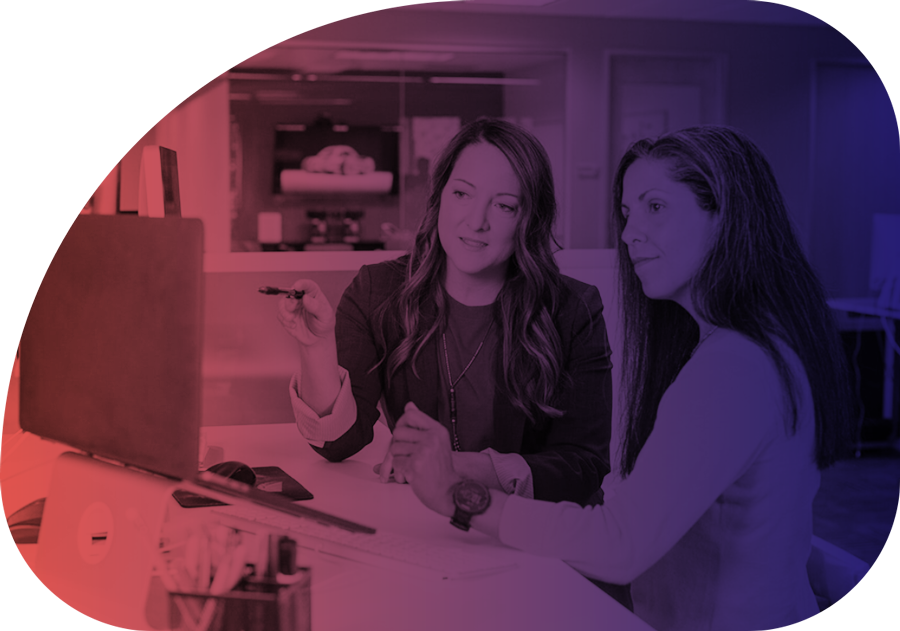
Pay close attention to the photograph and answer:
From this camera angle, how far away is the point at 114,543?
1329mm

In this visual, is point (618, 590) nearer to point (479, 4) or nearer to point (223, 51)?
point (479, 4)

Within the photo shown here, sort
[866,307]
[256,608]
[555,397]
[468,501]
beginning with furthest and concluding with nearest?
1. [866,307]
2. [555,397]
3. [468,501]
4. [256,608]

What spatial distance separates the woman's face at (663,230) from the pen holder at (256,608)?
0.75 metres

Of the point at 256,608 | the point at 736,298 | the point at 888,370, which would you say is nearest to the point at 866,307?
the point at 888,370

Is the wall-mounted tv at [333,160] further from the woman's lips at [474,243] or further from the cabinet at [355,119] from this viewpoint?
the woman's lips at [474,243]

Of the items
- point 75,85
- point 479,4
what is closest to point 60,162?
point 75,85

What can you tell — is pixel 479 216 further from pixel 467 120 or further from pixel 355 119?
pixel 355 119

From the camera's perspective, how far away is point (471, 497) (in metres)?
1.25

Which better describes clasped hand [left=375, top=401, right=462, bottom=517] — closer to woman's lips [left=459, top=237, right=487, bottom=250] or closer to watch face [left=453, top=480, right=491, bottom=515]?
watch face [left=453, top=480, right=491, bottom=515]

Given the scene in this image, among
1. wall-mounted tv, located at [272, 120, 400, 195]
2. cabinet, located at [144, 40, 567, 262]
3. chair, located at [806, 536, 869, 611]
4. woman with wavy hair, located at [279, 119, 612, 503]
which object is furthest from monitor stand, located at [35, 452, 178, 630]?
chair, located at [806, 536, 869, 611]

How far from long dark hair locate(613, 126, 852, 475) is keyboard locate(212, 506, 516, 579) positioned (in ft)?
1.15

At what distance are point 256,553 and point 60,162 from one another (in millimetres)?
872

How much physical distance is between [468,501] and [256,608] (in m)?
0.36

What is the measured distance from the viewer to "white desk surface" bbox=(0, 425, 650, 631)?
1.13m
